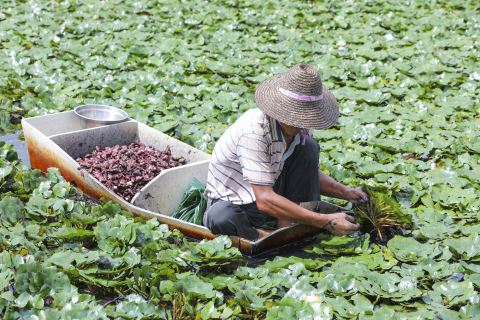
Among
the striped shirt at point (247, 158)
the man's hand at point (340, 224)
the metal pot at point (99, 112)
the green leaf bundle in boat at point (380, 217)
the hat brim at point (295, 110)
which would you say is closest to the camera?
the hat brim at point (295, 110)

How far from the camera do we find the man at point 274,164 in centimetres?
313

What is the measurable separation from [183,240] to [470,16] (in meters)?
5.94

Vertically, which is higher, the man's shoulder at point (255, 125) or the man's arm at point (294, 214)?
the man's shoulder at point (255, 125)

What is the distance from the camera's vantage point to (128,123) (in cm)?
435

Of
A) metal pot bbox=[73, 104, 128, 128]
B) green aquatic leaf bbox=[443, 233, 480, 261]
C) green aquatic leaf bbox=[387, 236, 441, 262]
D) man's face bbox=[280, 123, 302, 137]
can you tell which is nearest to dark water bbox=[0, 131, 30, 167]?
metal pot bbox=[73, 104, 128, 128]

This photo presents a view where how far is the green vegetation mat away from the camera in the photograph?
9.47 feet

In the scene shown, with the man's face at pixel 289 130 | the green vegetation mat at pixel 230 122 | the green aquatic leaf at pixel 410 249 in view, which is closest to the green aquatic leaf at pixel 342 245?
the green vegetation mat at pixel 230 122

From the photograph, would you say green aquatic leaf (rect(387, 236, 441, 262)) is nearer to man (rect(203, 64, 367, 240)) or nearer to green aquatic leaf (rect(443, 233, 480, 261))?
green aquatic leaf (rect(443, 233, 480, 261))

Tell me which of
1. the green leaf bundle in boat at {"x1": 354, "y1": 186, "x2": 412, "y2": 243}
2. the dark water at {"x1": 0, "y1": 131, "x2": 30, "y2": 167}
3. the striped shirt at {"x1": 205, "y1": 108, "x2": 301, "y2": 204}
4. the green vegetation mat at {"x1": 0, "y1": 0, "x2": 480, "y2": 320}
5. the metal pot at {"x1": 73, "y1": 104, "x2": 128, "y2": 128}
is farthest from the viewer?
the metal pot at {"x1": 73, "y1": 104, "x2": 128, "y2": 128}

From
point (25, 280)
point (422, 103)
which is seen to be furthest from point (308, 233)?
point (422, 103)

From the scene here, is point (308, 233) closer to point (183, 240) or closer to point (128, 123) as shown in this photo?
point (183, 240)

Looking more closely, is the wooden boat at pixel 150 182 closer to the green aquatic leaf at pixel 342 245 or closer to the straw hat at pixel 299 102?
the green aquatic leaf at pixel 342 245

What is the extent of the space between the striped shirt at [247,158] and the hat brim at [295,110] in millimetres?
98

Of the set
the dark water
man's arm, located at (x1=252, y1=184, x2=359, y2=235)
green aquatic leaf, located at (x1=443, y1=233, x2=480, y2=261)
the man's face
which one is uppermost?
the man's face
